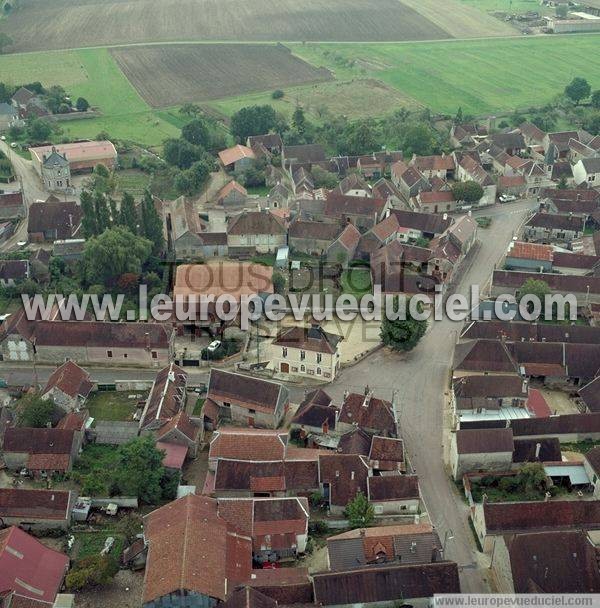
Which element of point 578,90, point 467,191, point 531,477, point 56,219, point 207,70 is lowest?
point 56,219

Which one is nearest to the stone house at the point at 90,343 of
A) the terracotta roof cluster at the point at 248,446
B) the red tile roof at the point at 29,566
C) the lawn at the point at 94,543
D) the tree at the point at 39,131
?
the terracotta roof cluster at the point at 248,446

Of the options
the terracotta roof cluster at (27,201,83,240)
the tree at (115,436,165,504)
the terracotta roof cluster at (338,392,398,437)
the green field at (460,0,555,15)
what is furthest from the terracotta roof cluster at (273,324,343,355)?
the green field at (460,0,555,15)

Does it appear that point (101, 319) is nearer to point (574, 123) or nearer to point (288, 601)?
point (288, 601)

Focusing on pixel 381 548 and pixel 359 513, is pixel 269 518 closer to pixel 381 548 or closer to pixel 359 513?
pixel 359 513

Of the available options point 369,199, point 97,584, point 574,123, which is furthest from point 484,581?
point 574,123

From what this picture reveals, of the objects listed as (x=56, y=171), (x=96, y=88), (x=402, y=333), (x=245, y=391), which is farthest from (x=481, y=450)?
(x=96, y=88)

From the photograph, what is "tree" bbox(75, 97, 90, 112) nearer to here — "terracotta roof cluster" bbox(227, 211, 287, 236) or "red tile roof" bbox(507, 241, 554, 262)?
"terracotta roof cluster" bbox(227, 211, 287, 236)
